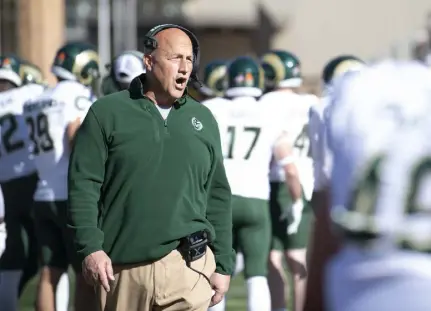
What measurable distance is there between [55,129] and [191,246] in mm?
2868

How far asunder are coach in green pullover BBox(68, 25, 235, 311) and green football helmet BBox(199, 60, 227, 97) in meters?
4.86

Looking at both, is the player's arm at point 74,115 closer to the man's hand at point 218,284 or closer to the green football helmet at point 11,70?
the green football helmet at point 11,70

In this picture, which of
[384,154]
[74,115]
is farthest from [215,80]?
[384,154]

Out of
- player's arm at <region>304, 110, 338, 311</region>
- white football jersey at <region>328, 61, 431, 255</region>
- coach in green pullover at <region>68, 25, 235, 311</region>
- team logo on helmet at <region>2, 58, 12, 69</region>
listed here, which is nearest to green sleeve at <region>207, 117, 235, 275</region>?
coach in green pullover at <region>68, 25, 235, 311</region>

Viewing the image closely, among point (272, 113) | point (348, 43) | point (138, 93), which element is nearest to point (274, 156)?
point (272, 113)

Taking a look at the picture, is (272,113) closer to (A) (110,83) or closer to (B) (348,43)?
(A) (110,83)

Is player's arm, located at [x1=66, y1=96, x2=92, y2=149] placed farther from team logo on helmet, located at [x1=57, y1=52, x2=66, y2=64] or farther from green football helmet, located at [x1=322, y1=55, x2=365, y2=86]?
green football helmet, located at [x1=322, y1=55, x2=365, y2=86]

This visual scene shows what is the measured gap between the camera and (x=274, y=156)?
8375 mm

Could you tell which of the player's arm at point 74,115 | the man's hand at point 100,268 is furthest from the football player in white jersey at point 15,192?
the man's hand at point 100,268

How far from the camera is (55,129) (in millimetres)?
7555

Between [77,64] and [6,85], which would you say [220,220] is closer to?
[77,64]

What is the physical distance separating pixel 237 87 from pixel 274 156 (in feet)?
1.64

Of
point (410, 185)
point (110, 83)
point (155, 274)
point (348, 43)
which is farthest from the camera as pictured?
point (348, 43)

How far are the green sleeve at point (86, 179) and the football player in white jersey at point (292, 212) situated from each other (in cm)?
389
